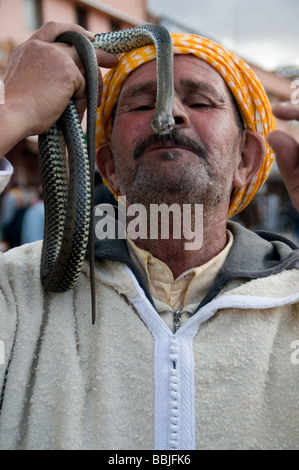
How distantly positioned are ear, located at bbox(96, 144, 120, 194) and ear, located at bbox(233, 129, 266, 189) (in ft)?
1.77

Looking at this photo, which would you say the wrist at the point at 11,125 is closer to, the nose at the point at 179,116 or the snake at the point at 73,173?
the snake at the point at 73,173

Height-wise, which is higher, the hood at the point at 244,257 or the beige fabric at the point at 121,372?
the hood at the point at 244,257

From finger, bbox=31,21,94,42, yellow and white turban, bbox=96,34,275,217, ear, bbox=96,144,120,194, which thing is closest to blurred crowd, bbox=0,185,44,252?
ear, bbox=96,144,120,194

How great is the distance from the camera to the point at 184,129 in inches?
78.5

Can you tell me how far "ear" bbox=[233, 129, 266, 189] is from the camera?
232cm

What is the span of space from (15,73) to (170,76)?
0.60 m

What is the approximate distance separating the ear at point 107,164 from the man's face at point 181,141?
14 cm

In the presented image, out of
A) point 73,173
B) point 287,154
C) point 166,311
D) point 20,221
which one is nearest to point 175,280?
point 166,311
